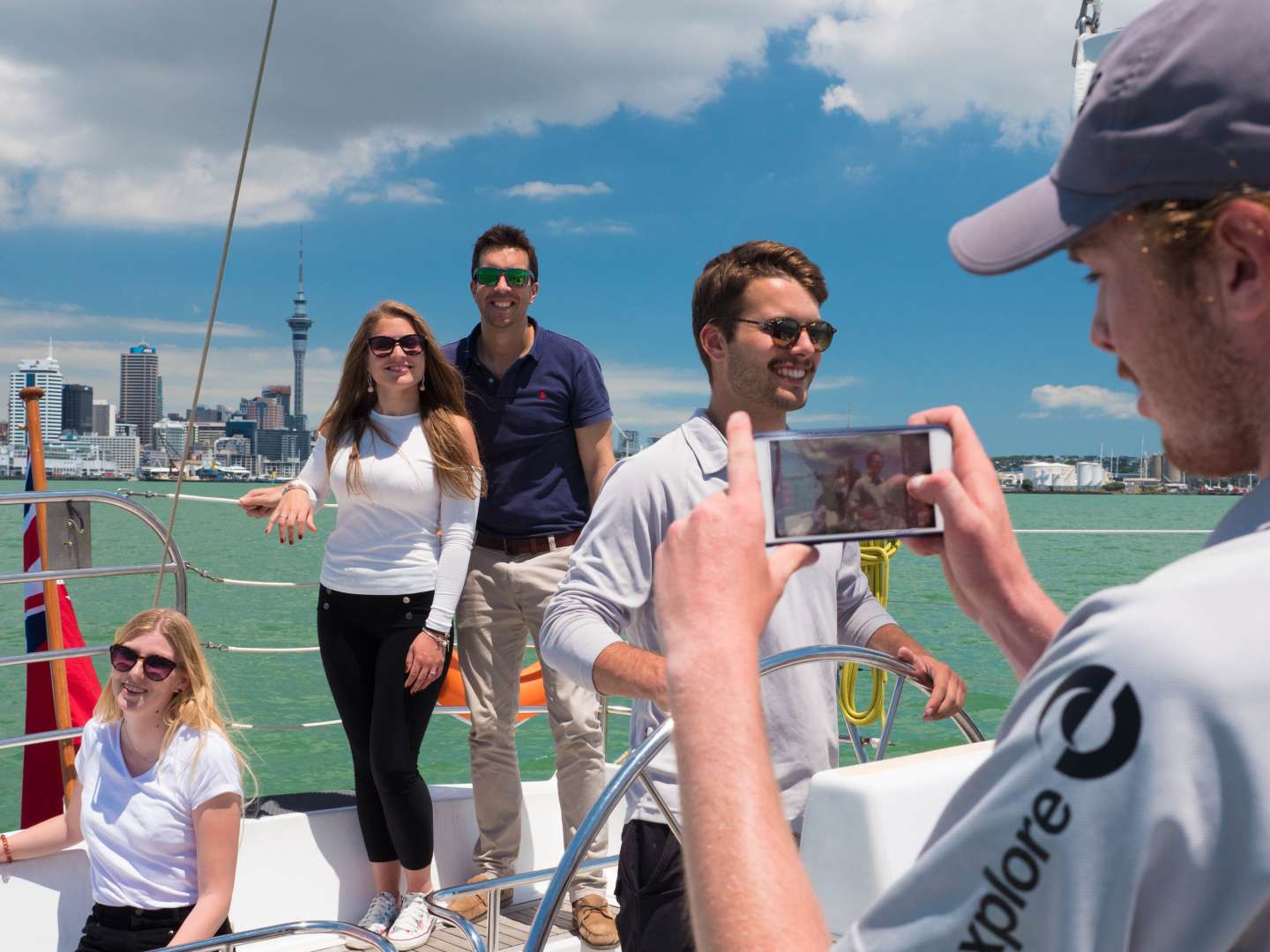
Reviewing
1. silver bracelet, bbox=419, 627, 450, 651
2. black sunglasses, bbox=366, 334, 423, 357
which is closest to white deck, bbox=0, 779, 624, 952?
silver bracelet, bbox=419, 627, 450, 651

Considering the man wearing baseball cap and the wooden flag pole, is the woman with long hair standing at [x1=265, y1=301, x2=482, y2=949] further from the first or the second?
the man wearing baseball cap

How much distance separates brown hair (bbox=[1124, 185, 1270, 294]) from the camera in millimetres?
551

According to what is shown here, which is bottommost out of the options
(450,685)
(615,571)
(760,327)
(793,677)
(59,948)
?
(59,948)

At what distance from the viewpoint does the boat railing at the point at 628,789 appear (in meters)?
1.41

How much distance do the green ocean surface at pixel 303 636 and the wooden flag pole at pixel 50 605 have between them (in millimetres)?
266

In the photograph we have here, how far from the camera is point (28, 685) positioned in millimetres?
3289

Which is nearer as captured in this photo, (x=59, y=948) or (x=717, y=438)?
(x=717, y=438)

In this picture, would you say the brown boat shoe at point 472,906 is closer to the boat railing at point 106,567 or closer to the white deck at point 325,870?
the white deck at point 325,870

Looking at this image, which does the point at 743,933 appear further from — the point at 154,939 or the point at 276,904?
the point at 276,904

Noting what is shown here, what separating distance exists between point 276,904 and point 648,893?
75.0 inches

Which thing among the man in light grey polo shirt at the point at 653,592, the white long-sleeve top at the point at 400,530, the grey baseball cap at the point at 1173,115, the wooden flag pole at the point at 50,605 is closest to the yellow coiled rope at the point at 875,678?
the man in light grey polo shirt at the point at 653,592

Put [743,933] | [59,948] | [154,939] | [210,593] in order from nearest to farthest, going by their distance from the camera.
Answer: [743,933], [154,939], [59,948], [210,593]

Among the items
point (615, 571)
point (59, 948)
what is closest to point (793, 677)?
point (615, 571)

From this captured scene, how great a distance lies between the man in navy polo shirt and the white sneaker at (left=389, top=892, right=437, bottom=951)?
187 mm
